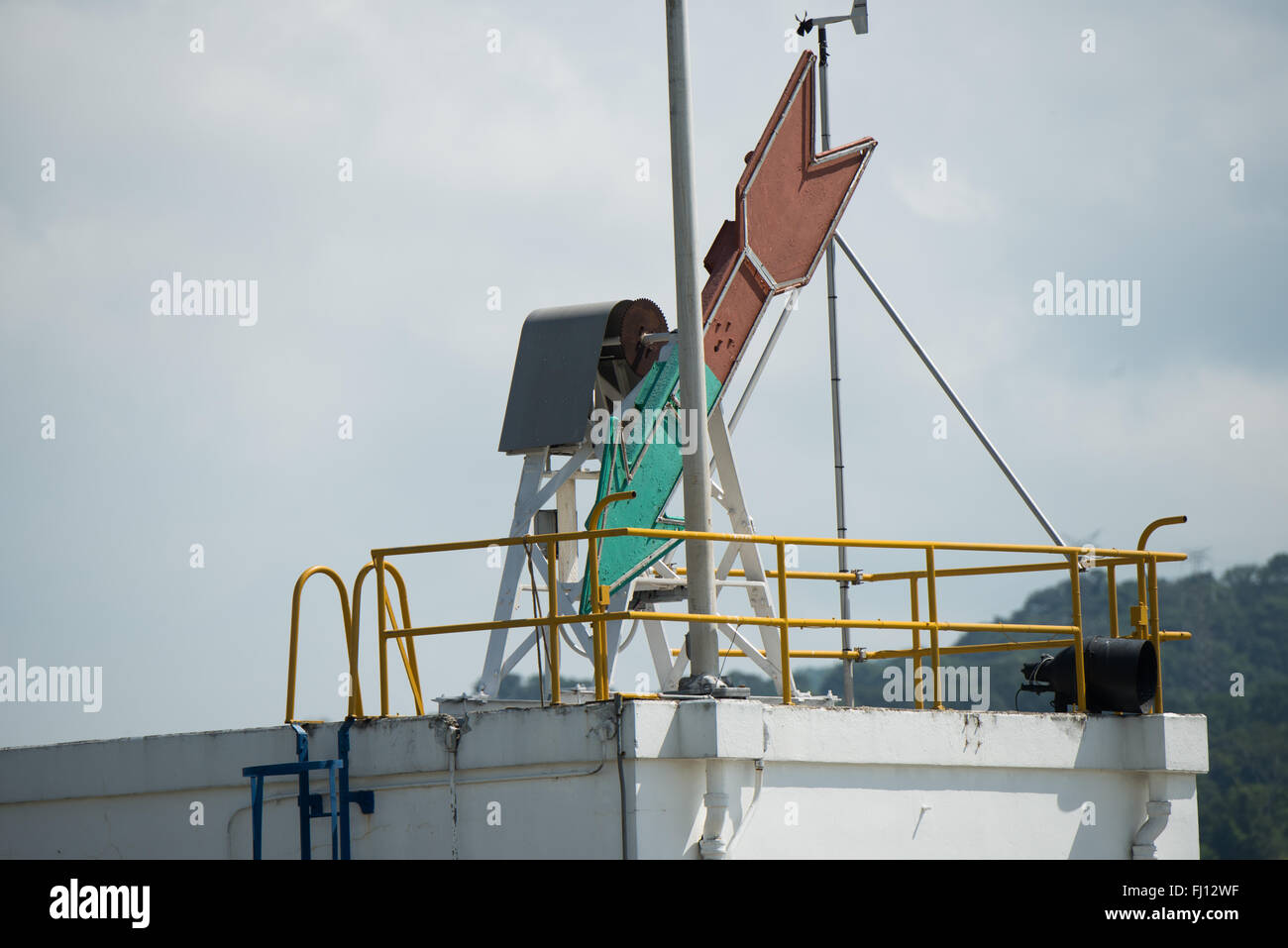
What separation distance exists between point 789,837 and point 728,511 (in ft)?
14.2

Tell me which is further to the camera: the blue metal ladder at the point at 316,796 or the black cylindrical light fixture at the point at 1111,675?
the black cylindrical light fixture at the point at 1111,675

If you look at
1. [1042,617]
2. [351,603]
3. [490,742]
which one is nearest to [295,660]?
[351,603]

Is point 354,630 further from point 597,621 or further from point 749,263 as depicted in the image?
point 749,263

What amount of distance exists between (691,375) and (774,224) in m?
4.03

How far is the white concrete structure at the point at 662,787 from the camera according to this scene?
35.6 ft

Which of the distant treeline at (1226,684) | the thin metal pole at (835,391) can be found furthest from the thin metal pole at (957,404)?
the distant treeline at (1226,684)

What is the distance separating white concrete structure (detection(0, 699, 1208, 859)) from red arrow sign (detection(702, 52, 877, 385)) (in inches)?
185

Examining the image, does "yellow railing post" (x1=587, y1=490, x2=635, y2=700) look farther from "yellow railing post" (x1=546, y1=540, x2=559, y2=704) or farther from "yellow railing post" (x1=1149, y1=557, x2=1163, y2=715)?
"yellow railing post" (x1=1149, y1=557, x2=1163, y2=715)

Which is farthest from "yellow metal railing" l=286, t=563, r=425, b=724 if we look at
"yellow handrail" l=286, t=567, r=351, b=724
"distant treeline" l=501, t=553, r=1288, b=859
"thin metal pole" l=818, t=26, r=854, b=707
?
"distant treeline" l=501, t=553, r=1288, b=859

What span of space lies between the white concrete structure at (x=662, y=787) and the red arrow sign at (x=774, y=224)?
469cm

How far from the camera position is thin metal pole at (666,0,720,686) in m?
12.0

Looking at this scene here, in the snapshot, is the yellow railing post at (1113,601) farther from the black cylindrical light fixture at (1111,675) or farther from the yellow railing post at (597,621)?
the yellow railing post at (597,621)

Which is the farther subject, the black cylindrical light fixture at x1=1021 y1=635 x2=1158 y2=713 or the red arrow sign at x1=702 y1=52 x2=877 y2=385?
the red arrow sign at x1=702 y1=52 x2=877 y2=385
